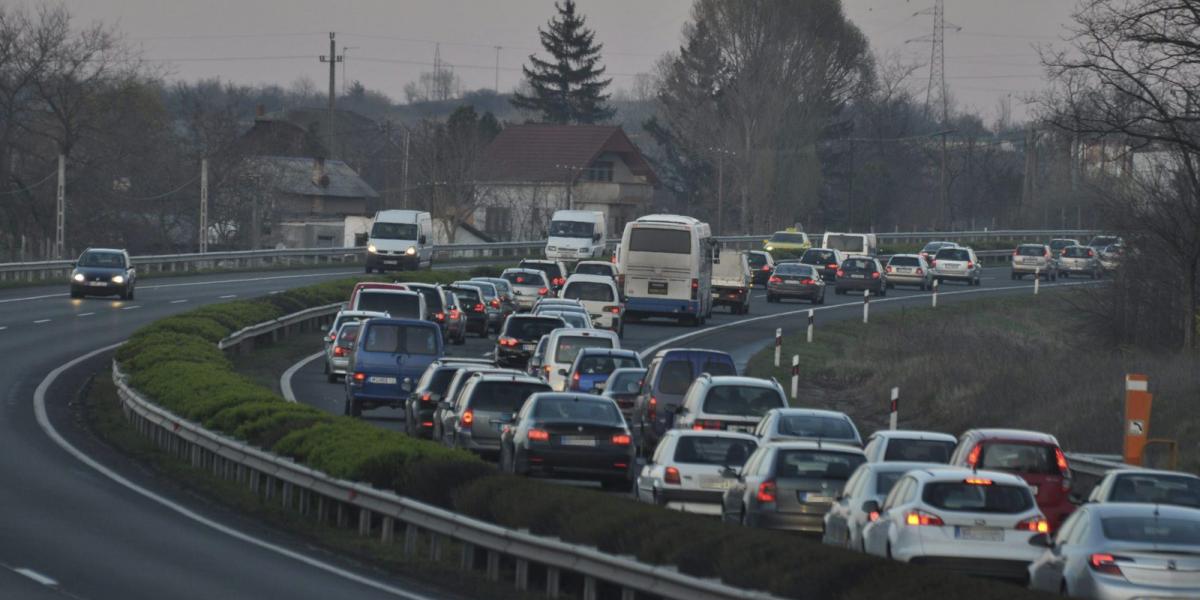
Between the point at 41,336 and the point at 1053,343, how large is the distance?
2874 cm

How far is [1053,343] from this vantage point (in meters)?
56.8

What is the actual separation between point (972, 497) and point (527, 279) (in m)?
45.1

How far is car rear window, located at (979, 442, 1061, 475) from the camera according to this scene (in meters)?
21.2

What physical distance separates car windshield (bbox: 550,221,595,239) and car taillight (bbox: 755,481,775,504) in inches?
2387

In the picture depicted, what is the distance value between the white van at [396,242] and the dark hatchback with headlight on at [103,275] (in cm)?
1498

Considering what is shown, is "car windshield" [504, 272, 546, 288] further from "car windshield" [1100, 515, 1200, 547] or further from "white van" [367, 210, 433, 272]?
"car windshield" [1100, 515, 1200, 547]

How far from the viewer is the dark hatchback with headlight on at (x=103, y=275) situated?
59.7 metres

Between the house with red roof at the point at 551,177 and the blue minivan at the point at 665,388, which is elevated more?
the house with red roof at the point at 551,177

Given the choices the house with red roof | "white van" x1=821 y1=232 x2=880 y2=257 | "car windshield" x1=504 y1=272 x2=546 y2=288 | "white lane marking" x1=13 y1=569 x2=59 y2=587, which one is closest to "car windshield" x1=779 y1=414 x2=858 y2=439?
"white lane marking" x1=13 y1=569 x2=59 y2=587

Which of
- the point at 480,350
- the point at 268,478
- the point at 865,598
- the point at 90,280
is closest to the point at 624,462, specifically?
the point at 268,478

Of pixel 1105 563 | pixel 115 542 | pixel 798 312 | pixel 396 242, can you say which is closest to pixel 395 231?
pixel 396 242

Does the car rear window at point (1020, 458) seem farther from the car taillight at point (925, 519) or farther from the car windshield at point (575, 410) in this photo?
the car windshield at point (575, 410)

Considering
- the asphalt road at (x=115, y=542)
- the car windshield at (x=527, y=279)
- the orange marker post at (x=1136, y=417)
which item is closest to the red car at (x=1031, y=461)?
the orange marker post at (x=1136, y=417)

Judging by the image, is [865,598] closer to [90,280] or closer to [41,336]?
[41,336]
